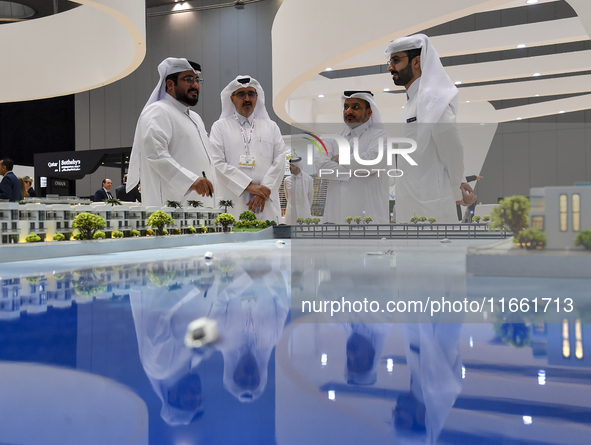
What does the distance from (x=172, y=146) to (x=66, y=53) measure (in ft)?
20.0

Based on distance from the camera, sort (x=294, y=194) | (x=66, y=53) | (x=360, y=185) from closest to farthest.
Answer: (x=360, y=185) → (x=294, y=194) → (x=66, y=53)

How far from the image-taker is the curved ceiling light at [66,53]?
35.4ft

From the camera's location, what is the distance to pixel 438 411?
0.91 meters

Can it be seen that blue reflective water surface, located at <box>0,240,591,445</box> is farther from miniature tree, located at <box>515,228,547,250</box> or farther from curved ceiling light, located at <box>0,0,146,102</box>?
curved ceiling light, located at <box>0,0,146,102</box>

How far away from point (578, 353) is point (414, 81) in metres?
4.51

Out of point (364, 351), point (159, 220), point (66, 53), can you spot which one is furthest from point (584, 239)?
point (66, 53)

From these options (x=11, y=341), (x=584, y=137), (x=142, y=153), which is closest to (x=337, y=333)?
(x=11, y=341)

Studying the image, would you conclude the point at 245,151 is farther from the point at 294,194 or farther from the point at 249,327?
the point at 249,327

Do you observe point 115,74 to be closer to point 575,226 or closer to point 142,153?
point 142,153

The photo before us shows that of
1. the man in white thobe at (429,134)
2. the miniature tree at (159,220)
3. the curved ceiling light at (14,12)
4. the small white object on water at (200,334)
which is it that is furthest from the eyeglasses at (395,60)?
the curved ceiling light at (14,12)

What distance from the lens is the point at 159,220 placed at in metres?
6.63

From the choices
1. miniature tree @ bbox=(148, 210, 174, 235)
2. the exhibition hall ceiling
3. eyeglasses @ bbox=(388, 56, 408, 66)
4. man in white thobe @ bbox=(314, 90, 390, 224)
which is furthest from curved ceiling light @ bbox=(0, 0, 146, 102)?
eyeglasses @ bbox=(388, 56, 408, 66)

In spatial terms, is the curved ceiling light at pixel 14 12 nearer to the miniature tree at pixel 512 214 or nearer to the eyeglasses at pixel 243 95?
the eyeglasses at pixel 243 95

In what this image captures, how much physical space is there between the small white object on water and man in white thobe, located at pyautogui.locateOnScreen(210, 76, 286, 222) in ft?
23.1
